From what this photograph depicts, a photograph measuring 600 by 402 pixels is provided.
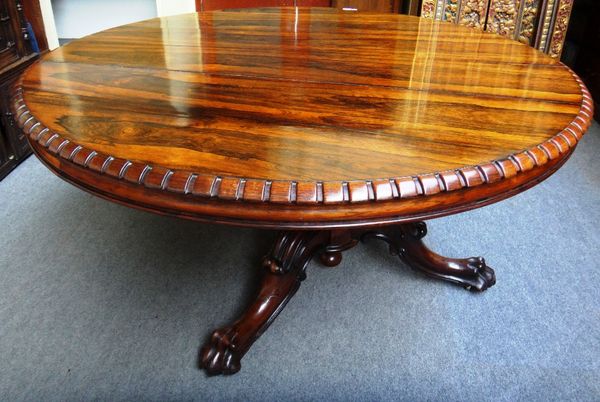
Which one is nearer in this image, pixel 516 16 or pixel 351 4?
pixel 516 16

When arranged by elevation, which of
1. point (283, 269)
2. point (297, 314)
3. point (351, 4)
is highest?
point (351, 4)

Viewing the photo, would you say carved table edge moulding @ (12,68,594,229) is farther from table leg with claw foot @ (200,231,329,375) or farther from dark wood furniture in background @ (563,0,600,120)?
dark wood furniture in background @ (563,0,600,120)

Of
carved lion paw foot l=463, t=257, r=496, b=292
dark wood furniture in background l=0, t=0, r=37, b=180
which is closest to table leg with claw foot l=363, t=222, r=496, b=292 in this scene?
carved lion paw foot l=463, t=257, r=496, b=292

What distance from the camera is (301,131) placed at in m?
0.60

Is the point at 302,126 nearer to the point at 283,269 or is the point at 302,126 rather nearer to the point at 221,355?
the point at 283,269

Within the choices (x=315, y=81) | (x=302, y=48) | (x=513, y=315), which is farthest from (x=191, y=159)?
(x=513, y=315)

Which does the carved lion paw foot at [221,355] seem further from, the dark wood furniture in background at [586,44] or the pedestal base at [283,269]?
the dark wood furniture in background at [586,44]

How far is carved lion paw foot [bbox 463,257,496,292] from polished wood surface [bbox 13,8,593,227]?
39cm

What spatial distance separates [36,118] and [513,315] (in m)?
0.89

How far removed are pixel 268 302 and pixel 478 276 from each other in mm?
441

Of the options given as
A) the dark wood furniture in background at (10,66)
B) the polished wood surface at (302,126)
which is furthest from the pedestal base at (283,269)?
the dark wood furniture in background at (10,66)

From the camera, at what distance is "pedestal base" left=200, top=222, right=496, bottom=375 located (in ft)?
2.83

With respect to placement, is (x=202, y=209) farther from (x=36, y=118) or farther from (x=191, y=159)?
(x=36, y=118)

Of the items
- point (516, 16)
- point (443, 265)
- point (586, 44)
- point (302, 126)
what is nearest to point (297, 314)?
point (443, 265)
